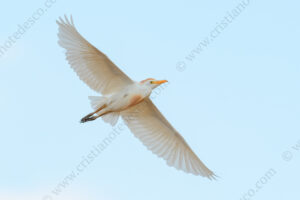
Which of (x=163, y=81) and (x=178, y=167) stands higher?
(x=163, y=81)

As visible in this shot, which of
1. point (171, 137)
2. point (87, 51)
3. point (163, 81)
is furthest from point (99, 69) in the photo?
point (171, 137)

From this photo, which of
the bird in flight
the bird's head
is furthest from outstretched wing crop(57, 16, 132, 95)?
the bird's head

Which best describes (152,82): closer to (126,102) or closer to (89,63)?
(126,102)

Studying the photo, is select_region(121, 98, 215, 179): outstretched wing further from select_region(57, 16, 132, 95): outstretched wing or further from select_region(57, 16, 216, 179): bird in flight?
select_region(57, 16, 132, 95): outstretched wing

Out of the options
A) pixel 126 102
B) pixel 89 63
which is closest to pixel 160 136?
pixel 126 102

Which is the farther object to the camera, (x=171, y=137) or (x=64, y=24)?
(x=171, y=137)

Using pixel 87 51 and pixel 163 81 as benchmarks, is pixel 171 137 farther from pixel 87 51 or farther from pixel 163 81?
pixel 87 51

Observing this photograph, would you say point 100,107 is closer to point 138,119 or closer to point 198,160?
point 138,119

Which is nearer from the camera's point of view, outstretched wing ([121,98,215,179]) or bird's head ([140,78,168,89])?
bird's head ([140,78,168,89])
